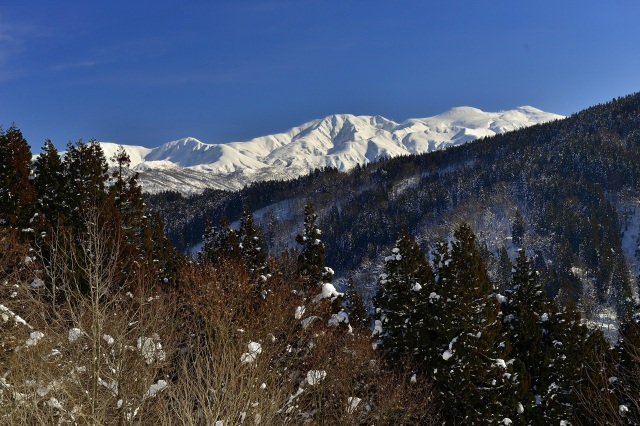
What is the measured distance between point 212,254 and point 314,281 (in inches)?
670

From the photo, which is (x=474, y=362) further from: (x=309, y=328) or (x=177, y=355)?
(x=177, y=355)

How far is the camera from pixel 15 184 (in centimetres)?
3184

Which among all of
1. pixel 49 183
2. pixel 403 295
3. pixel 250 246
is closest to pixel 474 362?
pixel 403 295

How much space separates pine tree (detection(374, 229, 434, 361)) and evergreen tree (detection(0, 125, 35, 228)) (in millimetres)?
24638

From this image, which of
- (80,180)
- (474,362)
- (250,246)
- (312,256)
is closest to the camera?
(474,362)

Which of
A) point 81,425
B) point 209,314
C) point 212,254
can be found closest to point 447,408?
point 209,314

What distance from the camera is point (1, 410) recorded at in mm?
10695

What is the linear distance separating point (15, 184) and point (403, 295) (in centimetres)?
2685

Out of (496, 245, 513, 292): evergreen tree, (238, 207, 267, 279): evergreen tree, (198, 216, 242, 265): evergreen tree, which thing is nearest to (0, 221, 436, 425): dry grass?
(238, 207, 267, 279): evergreen tree

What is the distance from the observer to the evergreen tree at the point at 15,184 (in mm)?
31163

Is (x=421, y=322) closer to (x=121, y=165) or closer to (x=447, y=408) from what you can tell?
(x=447, y=408)

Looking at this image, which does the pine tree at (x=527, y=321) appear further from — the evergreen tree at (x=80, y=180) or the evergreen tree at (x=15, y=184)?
the evergreen tree at (x=15, y=184)

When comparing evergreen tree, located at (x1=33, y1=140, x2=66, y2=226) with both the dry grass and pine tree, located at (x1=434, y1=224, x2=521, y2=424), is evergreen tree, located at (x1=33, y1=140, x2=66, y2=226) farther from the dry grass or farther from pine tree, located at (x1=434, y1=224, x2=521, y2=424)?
pine tree, located at (x1=434, y1=224, x2=521, y2=424)

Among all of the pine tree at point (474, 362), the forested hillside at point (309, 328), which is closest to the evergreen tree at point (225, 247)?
the forested hillside at point (309, 328)
